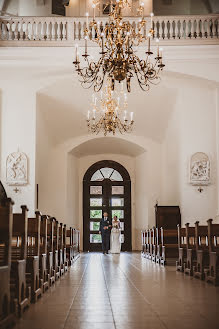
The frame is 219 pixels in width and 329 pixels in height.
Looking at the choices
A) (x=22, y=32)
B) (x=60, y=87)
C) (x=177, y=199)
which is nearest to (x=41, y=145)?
(x=60, y=87)

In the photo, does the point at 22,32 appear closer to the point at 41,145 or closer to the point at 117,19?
the point at 41,145

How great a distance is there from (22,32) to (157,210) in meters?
6.50

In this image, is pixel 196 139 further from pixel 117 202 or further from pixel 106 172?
pixel 106 172

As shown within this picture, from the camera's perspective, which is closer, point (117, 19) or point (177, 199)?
point (117, 19)

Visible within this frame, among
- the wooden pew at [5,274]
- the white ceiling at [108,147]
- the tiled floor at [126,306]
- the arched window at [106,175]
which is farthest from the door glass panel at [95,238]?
the wooden pew at [5,274]

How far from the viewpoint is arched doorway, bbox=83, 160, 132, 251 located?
66.7 ft

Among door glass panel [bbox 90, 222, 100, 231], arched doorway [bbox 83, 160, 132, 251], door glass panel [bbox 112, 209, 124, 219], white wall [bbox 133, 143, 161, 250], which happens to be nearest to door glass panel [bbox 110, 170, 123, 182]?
arched doorway [bbox 83, 160, 132, 251]

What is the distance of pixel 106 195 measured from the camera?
20.6m

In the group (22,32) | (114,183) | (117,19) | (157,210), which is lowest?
(157,210)

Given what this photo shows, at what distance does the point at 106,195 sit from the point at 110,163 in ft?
4.41

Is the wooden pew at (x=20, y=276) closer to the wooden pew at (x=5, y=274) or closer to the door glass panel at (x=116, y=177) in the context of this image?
the wooden pew at (x=5, y=274)

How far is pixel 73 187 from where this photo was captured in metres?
19.5

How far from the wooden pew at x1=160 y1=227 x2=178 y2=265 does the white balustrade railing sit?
5.26 metres

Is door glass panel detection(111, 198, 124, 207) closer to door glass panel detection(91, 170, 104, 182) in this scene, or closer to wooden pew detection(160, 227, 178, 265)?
door glass panel detection(91, 170, 104, 182)
